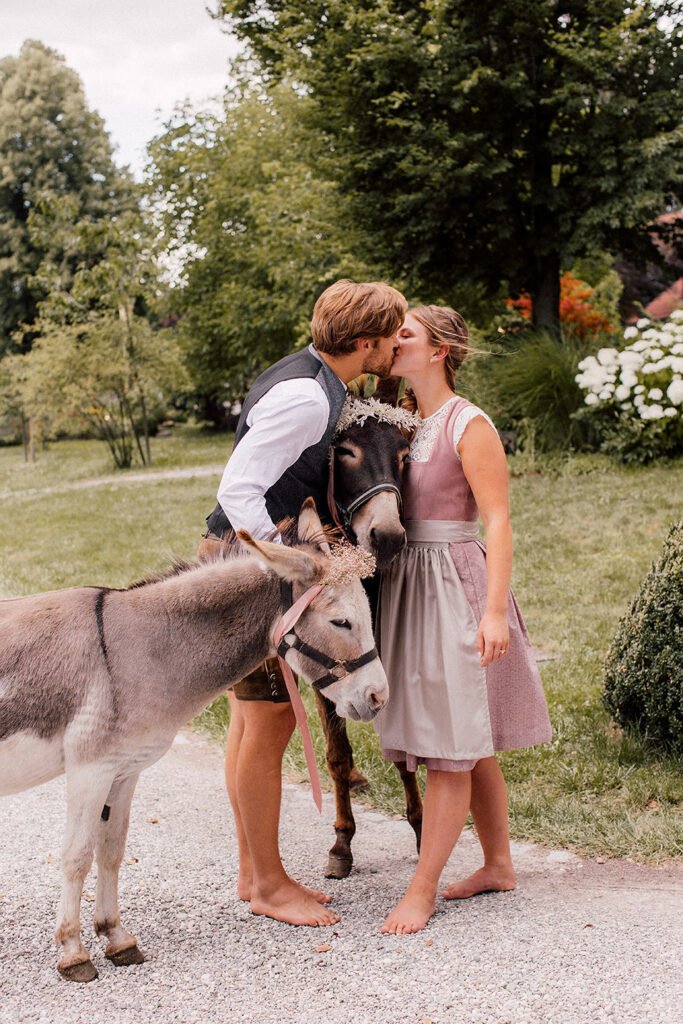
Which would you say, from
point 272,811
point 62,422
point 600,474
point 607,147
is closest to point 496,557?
point 272,811

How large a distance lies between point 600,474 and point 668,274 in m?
6.84

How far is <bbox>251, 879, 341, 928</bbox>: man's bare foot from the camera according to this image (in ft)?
12.3

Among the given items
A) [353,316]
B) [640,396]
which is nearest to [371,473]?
[353,316]

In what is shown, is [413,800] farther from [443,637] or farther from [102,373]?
[102,373]

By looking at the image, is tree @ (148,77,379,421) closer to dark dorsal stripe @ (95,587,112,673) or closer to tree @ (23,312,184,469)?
tree @ (23,312,184,469)

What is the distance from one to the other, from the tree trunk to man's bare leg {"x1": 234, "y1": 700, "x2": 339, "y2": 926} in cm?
1464

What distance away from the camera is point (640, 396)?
12914 mm

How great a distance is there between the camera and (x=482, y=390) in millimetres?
14867

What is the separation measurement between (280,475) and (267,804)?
4.02 feet

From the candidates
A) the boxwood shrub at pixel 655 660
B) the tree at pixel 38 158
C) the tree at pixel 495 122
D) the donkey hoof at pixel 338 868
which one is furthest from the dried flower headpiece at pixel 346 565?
the tree at pixel 38 158

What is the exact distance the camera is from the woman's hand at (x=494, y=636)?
3.62m

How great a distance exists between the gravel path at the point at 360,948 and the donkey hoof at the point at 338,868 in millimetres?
52

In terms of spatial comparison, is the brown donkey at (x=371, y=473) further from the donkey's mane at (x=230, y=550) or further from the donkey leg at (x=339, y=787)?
the donkey leg at (x=339, y=787)

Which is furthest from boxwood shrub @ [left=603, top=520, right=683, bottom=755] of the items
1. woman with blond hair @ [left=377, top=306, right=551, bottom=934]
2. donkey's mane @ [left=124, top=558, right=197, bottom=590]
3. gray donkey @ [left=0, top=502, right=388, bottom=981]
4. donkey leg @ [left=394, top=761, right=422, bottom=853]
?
donkey's mane @ [left=124, top=558, right=197, bottom=590]
